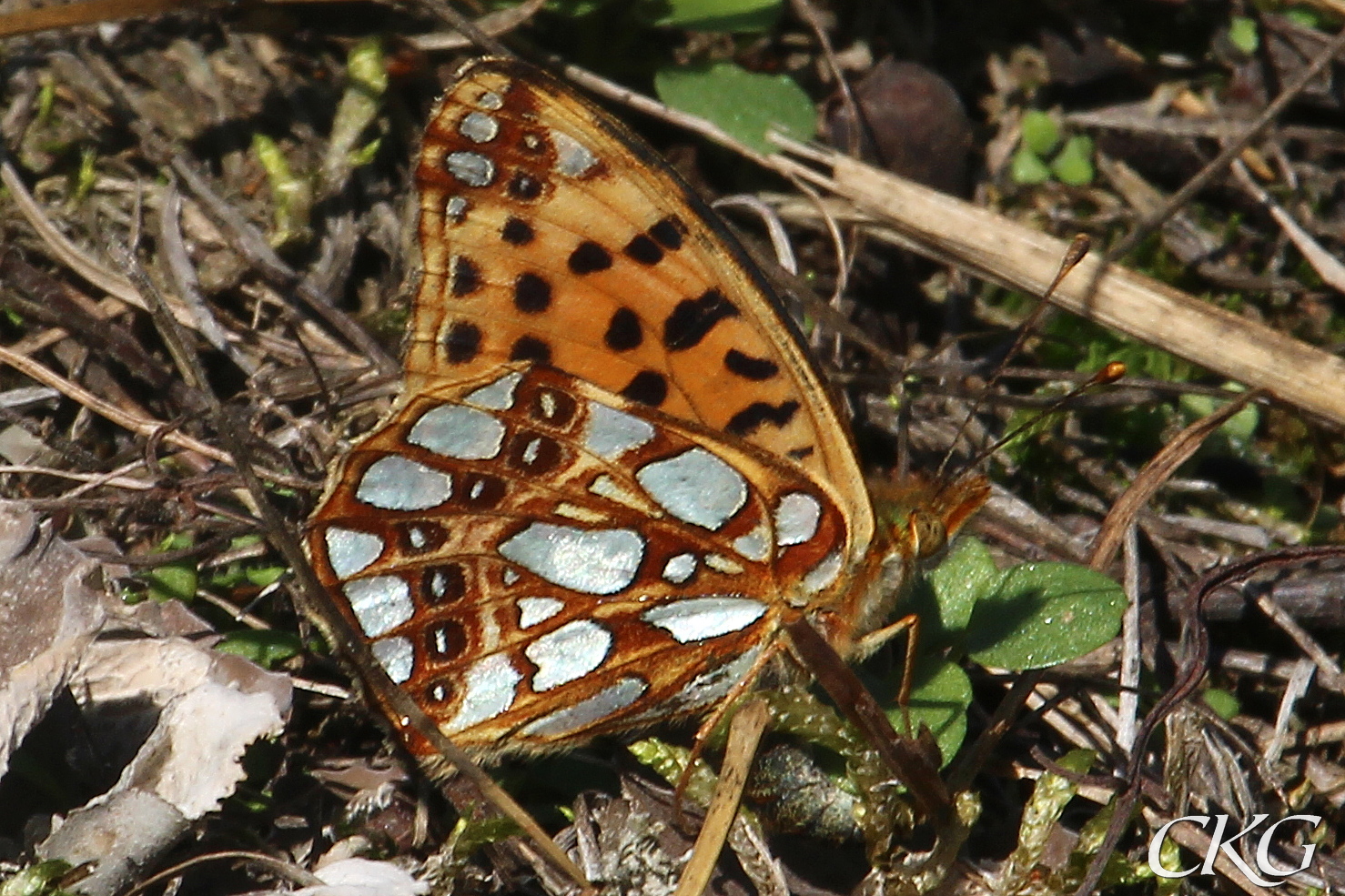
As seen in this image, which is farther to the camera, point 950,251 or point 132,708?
point 950,251

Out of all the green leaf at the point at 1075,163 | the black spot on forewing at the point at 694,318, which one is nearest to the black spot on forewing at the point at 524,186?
the black spot on forewing at the point at 694,318

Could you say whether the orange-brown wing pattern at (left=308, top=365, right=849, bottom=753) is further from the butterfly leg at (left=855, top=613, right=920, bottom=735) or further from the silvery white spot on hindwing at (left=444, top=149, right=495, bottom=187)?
the silvery white spot on hindwing at (left=444, top=149, right=495, bottom=187)

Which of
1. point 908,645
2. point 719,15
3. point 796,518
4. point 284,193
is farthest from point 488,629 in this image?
point 719,15

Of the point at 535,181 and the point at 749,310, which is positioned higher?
the point at 535,181

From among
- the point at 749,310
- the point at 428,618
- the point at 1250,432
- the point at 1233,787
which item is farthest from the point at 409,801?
the point at 1250,432

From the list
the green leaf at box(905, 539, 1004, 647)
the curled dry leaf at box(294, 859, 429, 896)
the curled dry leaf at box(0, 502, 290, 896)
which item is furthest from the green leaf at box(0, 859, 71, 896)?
the green leaf at box(905, 539, 1004, 647)

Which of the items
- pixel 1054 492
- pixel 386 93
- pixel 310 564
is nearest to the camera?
pixel 310 564

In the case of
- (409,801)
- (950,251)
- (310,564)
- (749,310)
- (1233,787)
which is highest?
(749,310)

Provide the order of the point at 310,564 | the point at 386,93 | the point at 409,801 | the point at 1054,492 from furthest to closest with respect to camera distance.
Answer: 1. the point at 386,93
2. the point at 1054,492
3. the point at 409,801
4. the point at 310,564

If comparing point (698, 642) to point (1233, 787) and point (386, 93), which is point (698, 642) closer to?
point (1233, 787)
